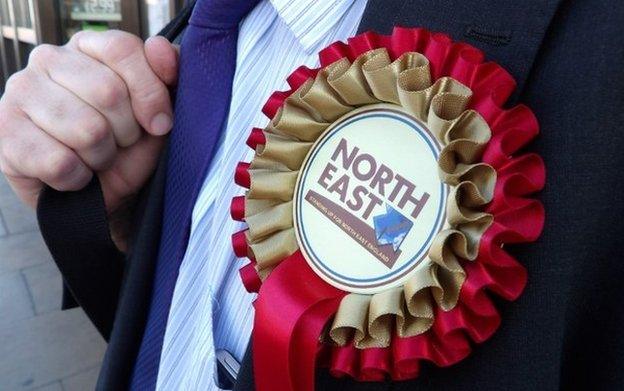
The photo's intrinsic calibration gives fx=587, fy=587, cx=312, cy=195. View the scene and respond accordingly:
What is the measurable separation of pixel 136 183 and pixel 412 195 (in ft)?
1.48

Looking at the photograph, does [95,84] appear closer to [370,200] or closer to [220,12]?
[220,12]

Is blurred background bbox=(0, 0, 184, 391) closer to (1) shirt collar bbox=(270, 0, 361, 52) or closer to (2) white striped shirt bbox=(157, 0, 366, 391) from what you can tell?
(2) white striped shirt bbox=(157, 0, 366, 391)

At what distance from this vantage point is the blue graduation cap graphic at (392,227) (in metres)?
0.45

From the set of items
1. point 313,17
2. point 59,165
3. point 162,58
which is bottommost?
point 59,165

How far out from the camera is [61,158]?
668 mm

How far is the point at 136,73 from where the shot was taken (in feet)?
2.22

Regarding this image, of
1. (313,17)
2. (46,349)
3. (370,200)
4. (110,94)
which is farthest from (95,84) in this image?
(46,349)

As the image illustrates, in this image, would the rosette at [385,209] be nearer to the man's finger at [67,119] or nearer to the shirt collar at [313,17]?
the shirt collar at [313,17]

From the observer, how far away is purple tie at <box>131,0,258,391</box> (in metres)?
0.67

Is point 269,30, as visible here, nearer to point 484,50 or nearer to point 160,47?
point 160,47

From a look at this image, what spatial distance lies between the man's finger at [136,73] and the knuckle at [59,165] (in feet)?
0.30

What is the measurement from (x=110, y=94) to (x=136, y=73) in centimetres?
4

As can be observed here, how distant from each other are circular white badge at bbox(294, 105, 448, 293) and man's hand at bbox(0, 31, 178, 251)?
11.0 inches

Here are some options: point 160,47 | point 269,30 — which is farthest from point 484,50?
point 160,47
